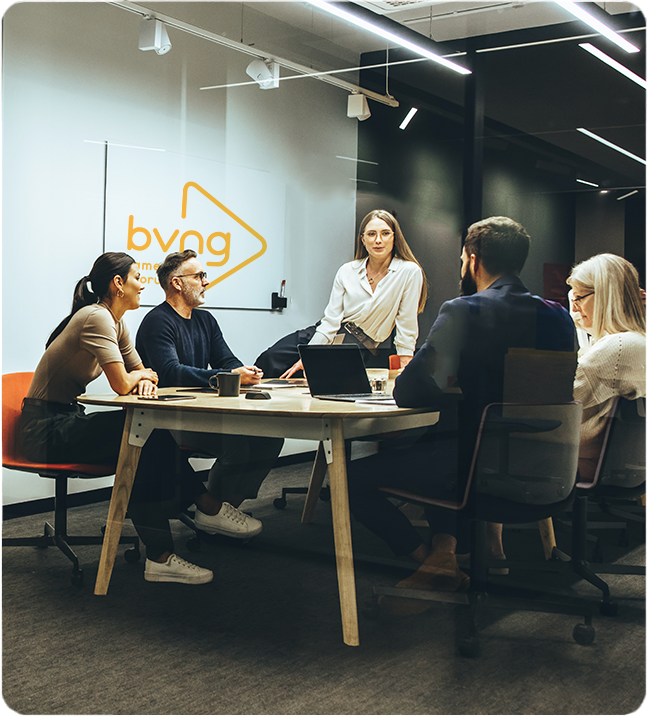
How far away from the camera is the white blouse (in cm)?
225

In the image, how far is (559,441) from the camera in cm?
216

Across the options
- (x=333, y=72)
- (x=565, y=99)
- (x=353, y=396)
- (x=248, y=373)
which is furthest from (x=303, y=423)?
(x=565, y=99)

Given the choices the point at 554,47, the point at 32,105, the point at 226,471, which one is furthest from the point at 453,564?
the point at 32,105

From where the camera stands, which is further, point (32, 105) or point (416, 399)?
point (32, 105)

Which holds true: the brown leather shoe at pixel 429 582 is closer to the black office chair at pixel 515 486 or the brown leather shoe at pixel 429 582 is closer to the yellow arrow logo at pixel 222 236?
the black office chair at pixel 515 486

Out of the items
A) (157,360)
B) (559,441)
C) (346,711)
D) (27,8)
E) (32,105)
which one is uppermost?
(27,8)

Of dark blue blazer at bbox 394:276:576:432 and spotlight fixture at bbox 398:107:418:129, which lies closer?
dark blue blazer at bbox 394:276:576:432

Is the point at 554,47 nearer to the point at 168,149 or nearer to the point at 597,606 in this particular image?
the point at 168,149

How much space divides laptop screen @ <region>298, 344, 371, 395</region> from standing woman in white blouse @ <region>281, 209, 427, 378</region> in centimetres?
3

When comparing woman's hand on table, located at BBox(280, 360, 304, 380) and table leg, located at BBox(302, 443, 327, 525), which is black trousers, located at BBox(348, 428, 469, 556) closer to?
table leg, located at BBox(302, 443, 327, 525)

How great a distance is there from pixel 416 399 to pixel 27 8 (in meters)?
1.95

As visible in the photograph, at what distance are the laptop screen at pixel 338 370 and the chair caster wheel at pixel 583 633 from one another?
962 mm

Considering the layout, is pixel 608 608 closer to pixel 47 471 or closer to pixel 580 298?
pixel 580 298

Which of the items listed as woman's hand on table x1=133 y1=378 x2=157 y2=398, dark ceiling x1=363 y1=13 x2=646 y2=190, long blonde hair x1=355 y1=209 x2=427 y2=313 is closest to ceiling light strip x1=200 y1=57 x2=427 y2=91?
dark ceiling x1=363 y1=13 x2=646 y2=190
